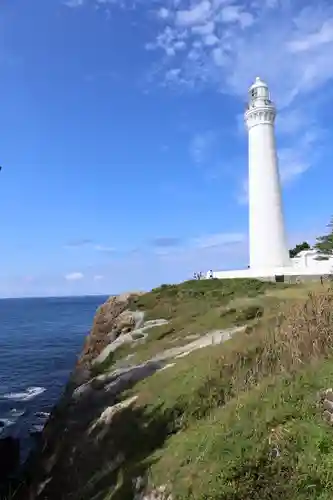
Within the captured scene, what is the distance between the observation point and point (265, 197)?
119 feet

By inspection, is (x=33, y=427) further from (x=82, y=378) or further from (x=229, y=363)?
(x=229, y=363)

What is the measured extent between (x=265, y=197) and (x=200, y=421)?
2983cm

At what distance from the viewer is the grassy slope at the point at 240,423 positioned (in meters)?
5.86

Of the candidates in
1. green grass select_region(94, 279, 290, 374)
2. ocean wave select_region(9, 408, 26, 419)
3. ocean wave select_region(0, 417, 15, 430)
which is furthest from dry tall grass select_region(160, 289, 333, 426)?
ocean wave select_region(9, 408, 26, 419)

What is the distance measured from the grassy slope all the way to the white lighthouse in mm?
24078

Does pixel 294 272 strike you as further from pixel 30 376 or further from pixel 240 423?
pixel 240 423

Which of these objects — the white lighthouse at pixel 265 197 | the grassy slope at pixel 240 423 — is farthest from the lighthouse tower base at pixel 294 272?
the grassy slope at pixel 240 423

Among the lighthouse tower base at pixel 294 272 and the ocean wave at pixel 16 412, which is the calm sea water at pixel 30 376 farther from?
the lighthouse tower base at pixel 294 272

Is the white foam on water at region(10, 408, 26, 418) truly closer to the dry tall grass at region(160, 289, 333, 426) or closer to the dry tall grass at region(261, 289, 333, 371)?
the dry tall grass at region(160, 289, 333, 426)

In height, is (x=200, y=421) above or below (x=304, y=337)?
below

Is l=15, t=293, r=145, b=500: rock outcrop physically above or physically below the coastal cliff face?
below

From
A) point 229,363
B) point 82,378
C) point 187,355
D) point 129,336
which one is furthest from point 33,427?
point 229,363

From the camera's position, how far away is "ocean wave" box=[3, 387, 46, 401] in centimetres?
3325

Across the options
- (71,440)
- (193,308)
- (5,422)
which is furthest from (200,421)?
(5,422)
